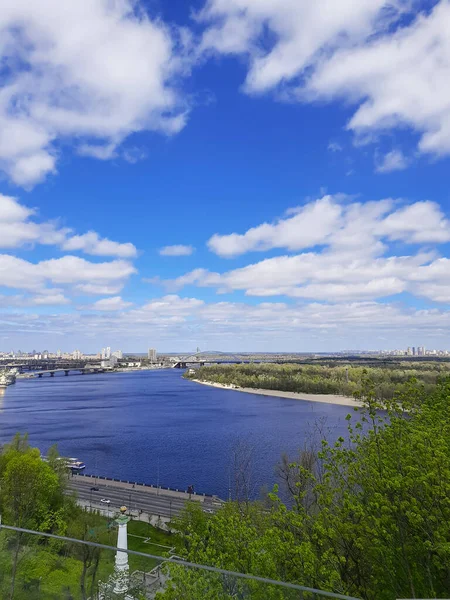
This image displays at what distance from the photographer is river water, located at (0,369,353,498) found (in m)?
17.5

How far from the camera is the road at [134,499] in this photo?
13.0 meters

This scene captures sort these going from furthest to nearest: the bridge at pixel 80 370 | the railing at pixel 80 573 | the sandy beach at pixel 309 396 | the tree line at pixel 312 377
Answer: the bridge at pixel 80 370 → the tree line at pixel 312 377 → the sandy beach at pixel 309 396 → the railing at pixel 80 573

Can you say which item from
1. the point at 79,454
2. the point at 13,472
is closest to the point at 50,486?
the point at 13,472

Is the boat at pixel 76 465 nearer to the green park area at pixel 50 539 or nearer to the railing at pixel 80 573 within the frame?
the green park area at pixel 50 539

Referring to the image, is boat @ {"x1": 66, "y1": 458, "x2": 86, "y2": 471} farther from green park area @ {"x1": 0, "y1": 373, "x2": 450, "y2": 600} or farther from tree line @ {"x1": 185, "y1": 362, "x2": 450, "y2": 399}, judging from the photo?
tree line @ {"x1": 185, "y1": 362, "x2": 450, "y2": 399}

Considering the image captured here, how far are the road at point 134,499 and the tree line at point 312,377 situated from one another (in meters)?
22.9

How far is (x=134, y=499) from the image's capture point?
552 inches

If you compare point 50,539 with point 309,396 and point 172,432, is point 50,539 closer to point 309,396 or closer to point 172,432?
point 172,432

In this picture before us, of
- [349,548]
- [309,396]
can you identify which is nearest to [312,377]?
[309,396]

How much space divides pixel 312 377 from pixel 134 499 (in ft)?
123

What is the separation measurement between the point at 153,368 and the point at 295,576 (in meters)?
110

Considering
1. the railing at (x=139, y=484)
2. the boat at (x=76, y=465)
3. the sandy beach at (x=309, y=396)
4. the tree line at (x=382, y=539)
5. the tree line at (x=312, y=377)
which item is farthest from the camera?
the tree line at (x=312, y=377)

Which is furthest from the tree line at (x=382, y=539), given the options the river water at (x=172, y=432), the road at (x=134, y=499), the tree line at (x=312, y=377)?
the tree line at (x=312, y=377)

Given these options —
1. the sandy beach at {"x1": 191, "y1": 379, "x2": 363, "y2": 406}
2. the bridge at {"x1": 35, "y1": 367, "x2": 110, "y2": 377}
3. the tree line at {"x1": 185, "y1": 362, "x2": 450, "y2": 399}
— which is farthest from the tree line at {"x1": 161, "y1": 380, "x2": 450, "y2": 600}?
the bridge at {"x1": 35, "y1": 367, "x2": 110, "y2": 377}
